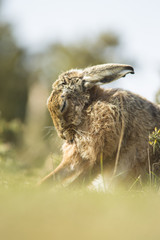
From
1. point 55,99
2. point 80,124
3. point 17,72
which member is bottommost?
point 80,124

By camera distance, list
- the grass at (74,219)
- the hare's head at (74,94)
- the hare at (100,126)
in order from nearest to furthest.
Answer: the grass at (74,219) < the hare at (100,126) < the hare's head at (74,94)

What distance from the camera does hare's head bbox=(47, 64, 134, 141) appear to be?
5.27 m

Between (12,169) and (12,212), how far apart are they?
4618 millimetres

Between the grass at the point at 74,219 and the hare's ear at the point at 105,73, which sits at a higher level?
the hare's ear at the point at 105,73

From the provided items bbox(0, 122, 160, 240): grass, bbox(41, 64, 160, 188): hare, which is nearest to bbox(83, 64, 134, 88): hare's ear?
bbox(41, 64, 160, 188): hare

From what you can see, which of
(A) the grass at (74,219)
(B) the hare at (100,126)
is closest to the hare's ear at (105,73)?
(B) the hare at (100,126)

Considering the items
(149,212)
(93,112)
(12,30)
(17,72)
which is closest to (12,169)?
(93,112)

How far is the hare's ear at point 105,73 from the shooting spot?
5.31 m

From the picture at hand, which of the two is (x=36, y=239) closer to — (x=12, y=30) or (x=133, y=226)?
(x=133, y=226)

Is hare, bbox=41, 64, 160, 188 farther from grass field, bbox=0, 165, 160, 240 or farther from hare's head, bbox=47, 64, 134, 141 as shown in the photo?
grass field, bbox=0, 165, 160, 240

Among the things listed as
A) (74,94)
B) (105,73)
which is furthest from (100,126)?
(105,73)

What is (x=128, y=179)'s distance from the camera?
509cm

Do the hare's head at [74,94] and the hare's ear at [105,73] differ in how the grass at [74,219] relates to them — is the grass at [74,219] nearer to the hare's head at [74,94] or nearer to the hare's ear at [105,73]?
the hare's head at [74,94]

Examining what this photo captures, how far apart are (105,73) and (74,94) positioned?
1.74 ft
